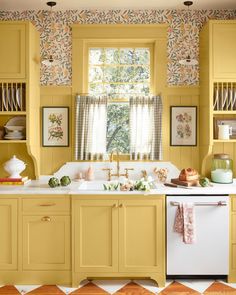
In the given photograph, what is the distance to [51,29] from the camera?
4324 mm

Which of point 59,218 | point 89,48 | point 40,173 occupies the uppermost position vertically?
point 89,48

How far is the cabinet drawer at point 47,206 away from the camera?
11.9 ft

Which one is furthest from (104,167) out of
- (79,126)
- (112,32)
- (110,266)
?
(112,32)

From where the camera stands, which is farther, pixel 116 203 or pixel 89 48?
pixel 89 48

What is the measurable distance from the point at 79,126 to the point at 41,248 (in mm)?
1356

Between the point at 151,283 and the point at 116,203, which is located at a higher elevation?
the point at 116,203

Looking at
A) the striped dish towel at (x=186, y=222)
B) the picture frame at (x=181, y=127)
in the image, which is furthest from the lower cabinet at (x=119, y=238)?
the picture frame at (x=181, y=127)

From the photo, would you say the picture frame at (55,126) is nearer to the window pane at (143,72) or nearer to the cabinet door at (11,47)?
the cabinet door at (11,47)

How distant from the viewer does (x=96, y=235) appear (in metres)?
3.62

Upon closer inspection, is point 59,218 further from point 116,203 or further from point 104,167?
point 104,167

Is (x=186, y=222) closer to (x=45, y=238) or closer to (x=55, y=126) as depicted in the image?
(x=45, y=238)

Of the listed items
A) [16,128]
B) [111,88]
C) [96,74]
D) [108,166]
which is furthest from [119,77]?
[16,128]

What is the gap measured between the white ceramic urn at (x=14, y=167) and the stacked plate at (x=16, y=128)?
0.24 meters

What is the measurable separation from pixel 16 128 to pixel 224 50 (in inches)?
90.1
